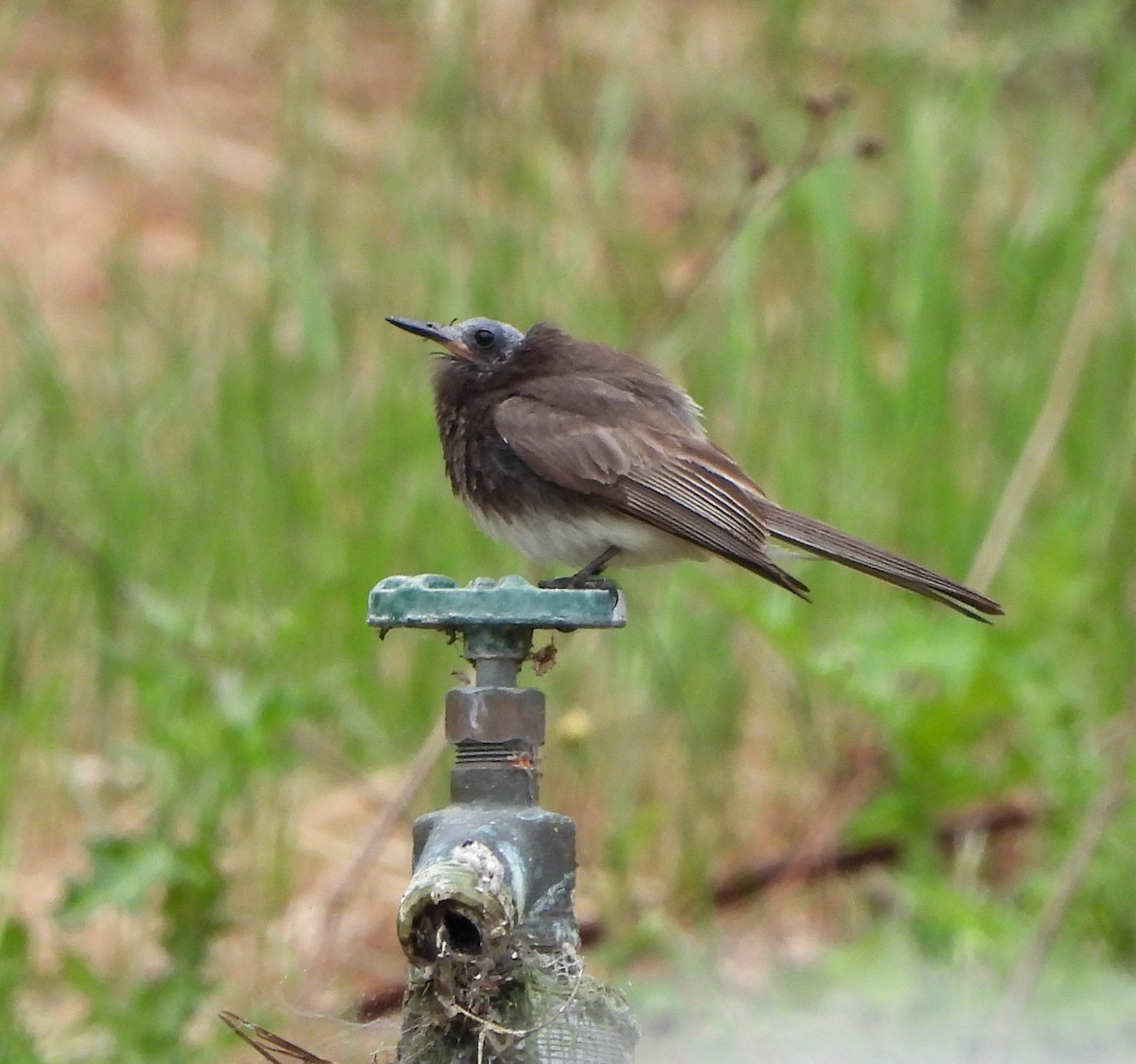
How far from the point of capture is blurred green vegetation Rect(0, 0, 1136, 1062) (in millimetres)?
4312

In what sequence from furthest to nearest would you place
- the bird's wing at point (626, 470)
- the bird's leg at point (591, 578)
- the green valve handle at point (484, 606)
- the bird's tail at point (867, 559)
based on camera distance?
1. the bird's wing at point (626, 470)
2. the bird's tail at point (867, 559)
3. the bird's leg at point (591, 578)
4. the green valve handle at point (484, 606)

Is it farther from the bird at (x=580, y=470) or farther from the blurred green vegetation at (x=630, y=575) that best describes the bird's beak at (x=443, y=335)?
the blurred green vegetation at (x=630, y=575)

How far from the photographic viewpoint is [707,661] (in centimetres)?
516

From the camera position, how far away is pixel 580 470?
371 cm

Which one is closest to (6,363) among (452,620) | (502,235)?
(502,235)

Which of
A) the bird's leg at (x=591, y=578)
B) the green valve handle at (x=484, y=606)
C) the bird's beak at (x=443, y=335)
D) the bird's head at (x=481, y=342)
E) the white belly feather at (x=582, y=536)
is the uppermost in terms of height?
the bird's head at (x=481, y=342)

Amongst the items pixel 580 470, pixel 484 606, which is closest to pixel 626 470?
pixel 580 470

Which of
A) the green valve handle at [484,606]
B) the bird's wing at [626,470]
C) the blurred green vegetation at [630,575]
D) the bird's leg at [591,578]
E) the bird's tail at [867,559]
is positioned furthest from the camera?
the blurred green vegetation at [630,575]

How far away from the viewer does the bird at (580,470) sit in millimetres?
3707

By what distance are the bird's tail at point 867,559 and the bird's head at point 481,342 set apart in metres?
0.57

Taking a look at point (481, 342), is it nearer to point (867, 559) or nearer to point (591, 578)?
point (591, 578)

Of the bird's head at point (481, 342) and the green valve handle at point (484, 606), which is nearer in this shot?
the green valve handle at point (484, 606)

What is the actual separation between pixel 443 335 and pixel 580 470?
35cm

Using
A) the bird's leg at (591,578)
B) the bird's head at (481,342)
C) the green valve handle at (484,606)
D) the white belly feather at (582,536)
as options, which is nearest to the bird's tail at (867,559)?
the white belly feather at (582,536)
